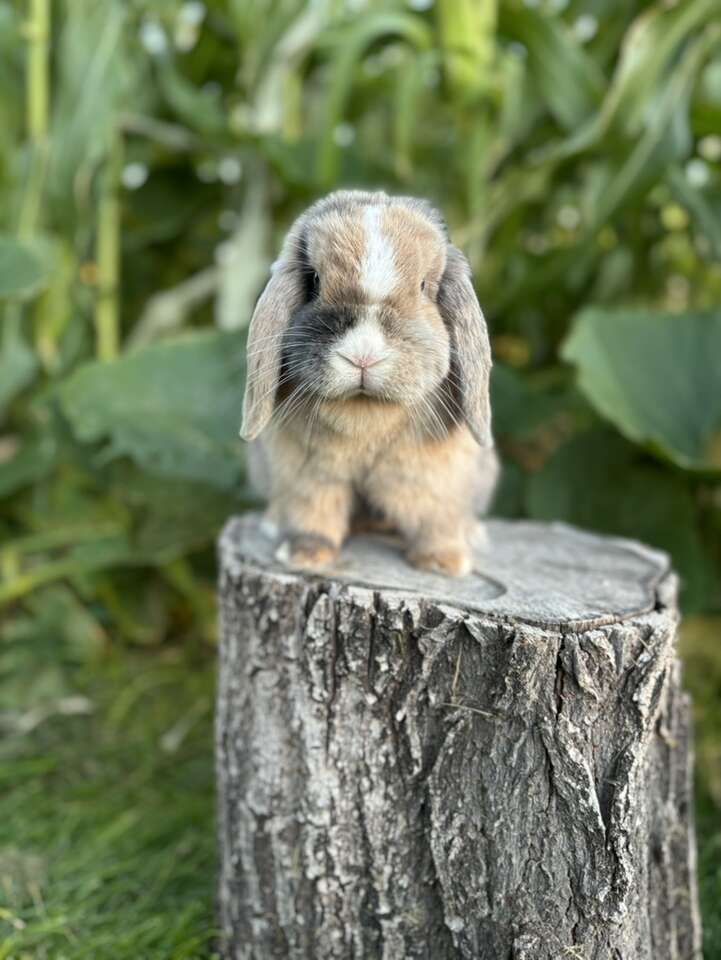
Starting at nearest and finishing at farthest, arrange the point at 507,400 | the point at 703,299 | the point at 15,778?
the point at 15,778 < the point at 507,400 < the point at 703,299

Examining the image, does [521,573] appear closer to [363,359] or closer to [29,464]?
[363,359]

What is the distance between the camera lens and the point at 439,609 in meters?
1.95

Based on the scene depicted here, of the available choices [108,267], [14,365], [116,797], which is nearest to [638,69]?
[108,267]

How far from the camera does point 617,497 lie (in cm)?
358

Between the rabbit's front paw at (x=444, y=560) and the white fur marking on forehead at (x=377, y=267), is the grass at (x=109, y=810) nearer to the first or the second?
the rabbit's front paw at (x=444, y=560)

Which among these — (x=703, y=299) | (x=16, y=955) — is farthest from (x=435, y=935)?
(x=703, y=299)

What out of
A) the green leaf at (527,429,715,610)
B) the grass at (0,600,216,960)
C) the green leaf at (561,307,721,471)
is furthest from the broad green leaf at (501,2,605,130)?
the grass at (0,600,216,960)

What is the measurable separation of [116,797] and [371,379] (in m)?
1.88

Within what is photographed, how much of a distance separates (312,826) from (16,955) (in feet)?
2.53

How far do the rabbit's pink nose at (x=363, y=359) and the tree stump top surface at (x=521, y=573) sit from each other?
0.49m

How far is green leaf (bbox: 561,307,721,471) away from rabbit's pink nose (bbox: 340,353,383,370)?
179cm

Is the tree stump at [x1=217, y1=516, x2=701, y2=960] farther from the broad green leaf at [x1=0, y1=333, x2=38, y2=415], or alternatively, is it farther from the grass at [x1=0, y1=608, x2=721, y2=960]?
the broad green leaf at [x1=0, y1=333, x2=38, y2=415]

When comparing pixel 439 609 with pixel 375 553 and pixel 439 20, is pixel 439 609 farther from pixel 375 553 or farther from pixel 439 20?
pixel 439 20

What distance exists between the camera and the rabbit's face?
1.82m
